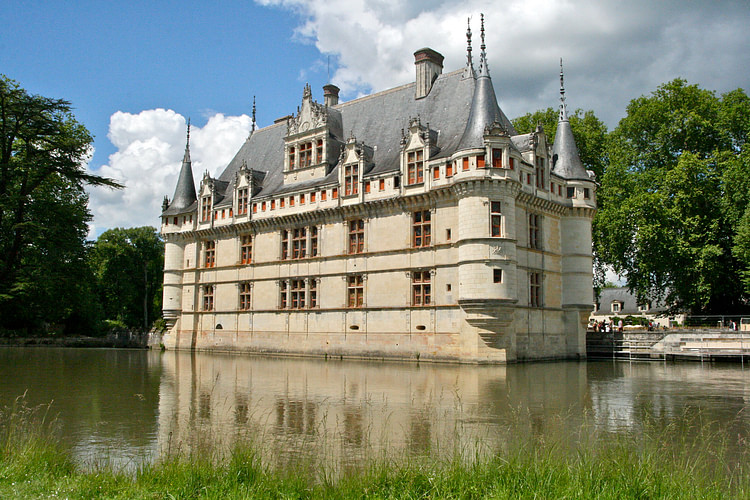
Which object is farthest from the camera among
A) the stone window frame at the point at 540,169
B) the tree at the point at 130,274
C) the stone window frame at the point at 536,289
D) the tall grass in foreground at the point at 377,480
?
the tree at the point at 130,274

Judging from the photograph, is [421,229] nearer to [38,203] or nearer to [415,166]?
[415,166]

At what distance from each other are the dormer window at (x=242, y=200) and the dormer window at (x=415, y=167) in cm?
1244

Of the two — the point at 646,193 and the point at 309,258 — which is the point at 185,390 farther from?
the point at 646,193

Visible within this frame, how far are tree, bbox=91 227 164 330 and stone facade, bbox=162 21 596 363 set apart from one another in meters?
21.2

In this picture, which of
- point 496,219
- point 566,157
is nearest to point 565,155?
→ point 566,157

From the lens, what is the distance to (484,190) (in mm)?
27250

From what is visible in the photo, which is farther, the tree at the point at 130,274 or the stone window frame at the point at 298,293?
the tree at the point at 130,274

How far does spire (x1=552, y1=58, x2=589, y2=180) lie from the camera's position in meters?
33.3

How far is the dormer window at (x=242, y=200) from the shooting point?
127ft

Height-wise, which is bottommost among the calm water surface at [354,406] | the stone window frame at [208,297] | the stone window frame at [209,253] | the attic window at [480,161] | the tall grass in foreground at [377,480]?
the calm water surface at [354,406]

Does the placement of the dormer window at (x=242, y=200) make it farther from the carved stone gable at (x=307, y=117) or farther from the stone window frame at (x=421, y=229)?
the stone window frame at (x=421, y=229)


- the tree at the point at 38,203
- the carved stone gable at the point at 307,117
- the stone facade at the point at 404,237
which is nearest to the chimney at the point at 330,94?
the stone facade at the point at 404,237

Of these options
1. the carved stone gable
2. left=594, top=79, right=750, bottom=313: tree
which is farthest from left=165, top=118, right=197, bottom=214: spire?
left=594, top=79, right=750, bottom=313: tree

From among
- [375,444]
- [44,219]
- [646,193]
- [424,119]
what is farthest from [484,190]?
[375,444]
